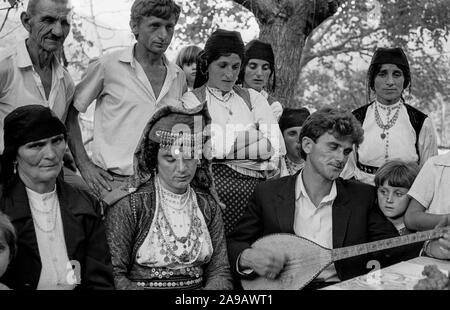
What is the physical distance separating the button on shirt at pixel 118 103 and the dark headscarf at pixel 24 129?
29.8 inches

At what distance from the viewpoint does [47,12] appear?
3.58 m

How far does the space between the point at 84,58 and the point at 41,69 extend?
5398mm

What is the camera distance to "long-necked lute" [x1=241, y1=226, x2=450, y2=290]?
3014 millimetres

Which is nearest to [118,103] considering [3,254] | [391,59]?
[3,254]

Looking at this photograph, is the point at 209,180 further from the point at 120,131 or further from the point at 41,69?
the point at 41,69

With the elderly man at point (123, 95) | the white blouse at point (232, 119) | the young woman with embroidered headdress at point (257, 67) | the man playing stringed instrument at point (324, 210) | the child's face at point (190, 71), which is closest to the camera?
the man playing stringed instrument at point (324, 210)

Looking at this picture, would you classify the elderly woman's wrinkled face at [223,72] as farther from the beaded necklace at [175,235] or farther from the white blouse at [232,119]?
the beaded necklace at [175,235]

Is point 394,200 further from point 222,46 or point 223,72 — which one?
point 222,46

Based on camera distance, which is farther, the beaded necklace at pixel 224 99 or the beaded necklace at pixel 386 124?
the beaded necklace at pixel 386 124

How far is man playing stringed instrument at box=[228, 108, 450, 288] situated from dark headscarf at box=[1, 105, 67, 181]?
1230 mm

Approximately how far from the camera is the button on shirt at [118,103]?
12.3ft

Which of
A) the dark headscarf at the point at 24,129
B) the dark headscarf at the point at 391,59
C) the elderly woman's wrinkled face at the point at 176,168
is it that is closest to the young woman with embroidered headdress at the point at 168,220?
the elderly woman's wrinkled face at the point at 176,168

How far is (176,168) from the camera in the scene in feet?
10.6

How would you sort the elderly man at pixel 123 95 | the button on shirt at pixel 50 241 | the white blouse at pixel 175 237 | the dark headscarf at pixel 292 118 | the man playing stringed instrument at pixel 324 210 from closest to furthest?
the button on shirt at pixel 50 241, the white blouse at pixel 175 237, the man playing stringed instrument at pixel 324 210, the elderly man at pixel 123 95, the dark headscarf at pixel 292 118
